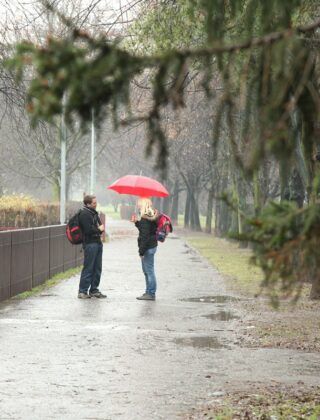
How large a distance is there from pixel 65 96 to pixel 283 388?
4.60 meters

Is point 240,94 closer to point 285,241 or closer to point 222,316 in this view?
point 285,241

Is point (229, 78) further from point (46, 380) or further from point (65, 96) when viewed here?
point (46, 380)

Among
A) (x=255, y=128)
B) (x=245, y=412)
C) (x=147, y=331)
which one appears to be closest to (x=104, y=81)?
(x=255, y=128)

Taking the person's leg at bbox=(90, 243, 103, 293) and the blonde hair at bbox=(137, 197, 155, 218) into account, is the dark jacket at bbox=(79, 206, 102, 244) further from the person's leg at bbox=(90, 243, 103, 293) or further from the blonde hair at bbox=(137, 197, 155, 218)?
the blonde hair at bbox=(137, 197, 155, 218)

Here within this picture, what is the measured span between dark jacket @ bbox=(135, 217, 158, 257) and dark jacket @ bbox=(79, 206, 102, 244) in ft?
2.37

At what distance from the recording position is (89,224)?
1661 centimetres

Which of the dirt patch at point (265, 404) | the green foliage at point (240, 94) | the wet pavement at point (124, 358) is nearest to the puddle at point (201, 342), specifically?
the wet pavement at point (124, 358)

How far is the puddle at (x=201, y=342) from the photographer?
1123 centimetres

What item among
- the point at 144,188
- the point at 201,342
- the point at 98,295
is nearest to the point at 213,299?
the point at 98,295

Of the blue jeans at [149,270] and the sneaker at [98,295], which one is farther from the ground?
the blue jeans at [149,270]

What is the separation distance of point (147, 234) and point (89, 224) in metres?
0.95

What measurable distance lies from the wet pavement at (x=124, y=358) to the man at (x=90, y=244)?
345 millimetres

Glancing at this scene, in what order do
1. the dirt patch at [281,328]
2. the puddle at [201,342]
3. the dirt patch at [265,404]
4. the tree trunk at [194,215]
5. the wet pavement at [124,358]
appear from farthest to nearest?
the tree trunk at [194,215] < the dirt patch at [281,328] < the puddle at [201,342] < the wet pavement at [124,358] < the dirt patch at [265,404]

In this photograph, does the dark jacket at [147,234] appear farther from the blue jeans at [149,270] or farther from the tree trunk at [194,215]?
the tree trunk at [194,215]
